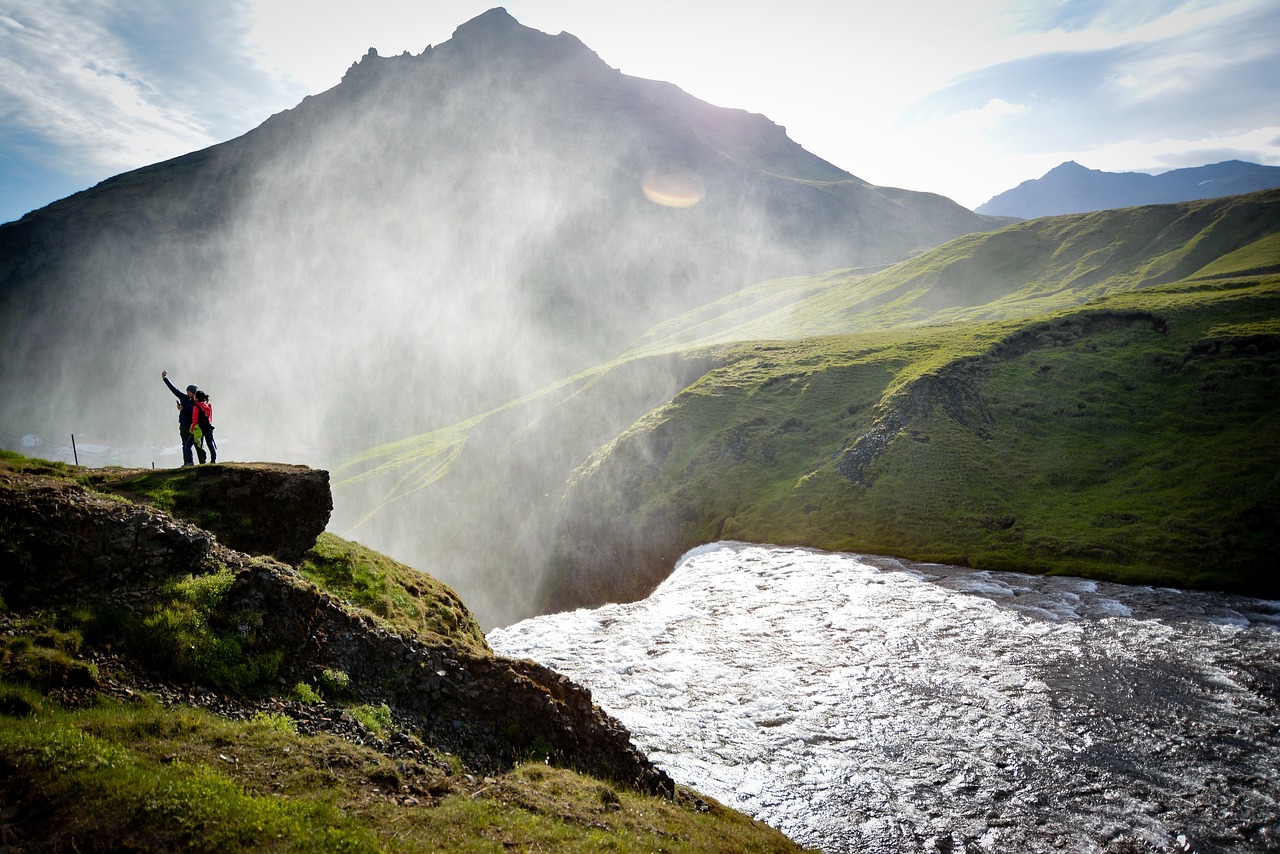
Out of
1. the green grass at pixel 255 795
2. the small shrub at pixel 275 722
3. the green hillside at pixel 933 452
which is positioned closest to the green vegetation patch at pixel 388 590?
the small shrub at pixel 275 722

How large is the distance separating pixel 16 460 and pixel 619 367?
82.3 metres

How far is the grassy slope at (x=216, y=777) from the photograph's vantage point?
10305 mm

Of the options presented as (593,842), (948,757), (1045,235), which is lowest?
(948,757)

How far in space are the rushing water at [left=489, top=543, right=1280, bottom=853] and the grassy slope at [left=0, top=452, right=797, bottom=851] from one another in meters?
6.87

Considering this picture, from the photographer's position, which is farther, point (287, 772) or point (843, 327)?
point (843, 327)

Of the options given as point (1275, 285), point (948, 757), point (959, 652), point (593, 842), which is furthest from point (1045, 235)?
point (593, 842)

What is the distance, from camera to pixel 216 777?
11258 millimetres

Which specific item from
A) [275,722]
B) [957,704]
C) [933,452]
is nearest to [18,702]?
[275,722]

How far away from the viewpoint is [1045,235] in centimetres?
14300

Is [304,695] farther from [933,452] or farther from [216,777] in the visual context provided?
[933,452]

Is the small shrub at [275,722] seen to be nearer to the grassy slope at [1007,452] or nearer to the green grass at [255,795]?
the green grass at [255,795]

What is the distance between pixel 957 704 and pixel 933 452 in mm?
33535

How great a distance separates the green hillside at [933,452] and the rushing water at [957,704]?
7.30m

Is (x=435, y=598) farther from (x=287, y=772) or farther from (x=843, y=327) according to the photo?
(x=843, y=327)
